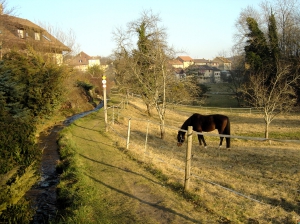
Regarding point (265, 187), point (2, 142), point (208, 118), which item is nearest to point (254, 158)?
point (208, 118)

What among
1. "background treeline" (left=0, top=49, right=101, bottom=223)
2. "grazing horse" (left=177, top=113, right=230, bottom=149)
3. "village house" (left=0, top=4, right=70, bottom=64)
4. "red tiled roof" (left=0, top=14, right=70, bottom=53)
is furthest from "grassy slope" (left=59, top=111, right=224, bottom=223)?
"red tiled roof" (left=0, top=14, right=70, bottom=53)

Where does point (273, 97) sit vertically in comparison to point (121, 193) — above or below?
above

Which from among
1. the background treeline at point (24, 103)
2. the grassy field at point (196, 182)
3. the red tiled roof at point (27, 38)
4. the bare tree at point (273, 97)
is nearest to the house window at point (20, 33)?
the red tiled roof at point (27, 38)

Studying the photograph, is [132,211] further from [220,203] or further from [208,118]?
[208,118]

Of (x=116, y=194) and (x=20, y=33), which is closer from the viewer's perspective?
(x=116, y=194)

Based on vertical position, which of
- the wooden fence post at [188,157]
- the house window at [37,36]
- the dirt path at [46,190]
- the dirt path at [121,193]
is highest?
the house window at [37,36]

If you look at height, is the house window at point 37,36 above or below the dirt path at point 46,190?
above

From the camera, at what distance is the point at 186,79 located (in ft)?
54.7

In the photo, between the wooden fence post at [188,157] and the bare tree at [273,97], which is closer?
the wooden fence post at [188,157]

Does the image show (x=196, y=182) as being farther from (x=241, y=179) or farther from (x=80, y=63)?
(x=80, y=63)

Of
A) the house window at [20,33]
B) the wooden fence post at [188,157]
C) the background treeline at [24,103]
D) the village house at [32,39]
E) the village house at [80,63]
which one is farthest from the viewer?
the house window at [20,33]

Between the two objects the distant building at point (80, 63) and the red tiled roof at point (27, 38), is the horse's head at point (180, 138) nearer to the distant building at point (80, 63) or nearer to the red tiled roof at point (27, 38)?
the red tiled roof at point (27, 38)

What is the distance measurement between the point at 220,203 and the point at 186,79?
455 inches

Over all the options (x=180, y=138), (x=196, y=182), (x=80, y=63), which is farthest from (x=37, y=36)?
(x=196, y=182)
